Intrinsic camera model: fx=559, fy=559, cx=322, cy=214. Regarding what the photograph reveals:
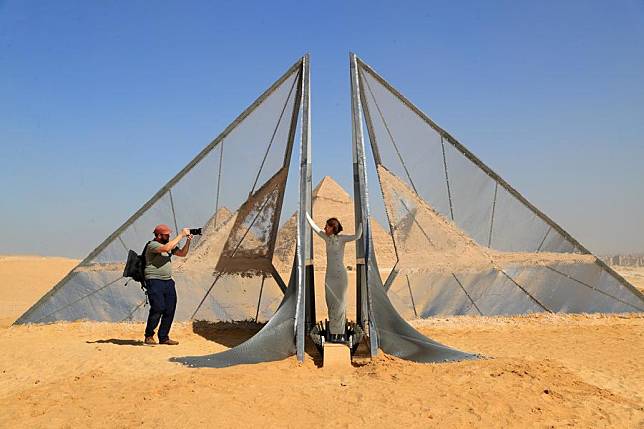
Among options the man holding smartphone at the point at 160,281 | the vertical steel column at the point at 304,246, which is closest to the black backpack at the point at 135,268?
the man holding smartphone at the point at 160,281

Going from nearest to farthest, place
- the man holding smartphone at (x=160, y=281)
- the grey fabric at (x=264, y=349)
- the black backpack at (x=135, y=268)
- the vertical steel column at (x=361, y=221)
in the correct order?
the grey fabric at (x=264, y=349), the vertical steel column at (x=361, y=221), the man holding smartphone at (x=160, y=281), the black backpack at (x=135, y=268)

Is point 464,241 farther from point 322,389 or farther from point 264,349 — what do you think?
point 322,389

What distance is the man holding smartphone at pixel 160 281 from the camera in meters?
6.78

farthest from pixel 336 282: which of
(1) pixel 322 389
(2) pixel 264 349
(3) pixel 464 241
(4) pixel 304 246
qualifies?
(3) pixel 464 241

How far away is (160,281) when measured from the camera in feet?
Result: 22.5

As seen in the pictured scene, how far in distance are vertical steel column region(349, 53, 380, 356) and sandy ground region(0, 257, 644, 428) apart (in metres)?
0.72

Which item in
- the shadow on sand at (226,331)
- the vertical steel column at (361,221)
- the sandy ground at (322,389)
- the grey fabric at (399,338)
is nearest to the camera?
the sandy ground at (322,389)

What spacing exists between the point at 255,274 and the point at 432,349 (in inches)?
161

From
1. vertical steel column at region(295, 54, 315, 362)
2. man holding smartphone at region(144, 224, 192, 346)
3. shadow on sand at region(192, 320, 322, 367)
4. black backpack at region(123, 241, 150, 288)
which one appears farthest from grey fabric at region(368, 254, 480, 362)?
black backpack at region(123, 241, 150, 288)

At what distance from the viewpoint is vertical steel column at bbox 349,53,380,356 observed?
19.4 feet

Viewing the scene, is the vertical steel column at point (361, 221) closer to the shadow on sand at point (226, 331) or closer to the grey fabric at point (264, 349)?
the grey fabric at point (264, 349)

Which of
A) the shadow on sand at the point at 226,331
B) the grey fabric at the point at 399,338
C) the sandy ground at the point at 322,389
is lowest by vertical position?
the shadow on sand at the point at 226,331

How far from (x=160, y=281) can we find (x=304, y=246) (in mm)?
1977

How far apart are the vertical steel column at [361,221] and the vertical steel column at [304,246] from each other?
0.57m
